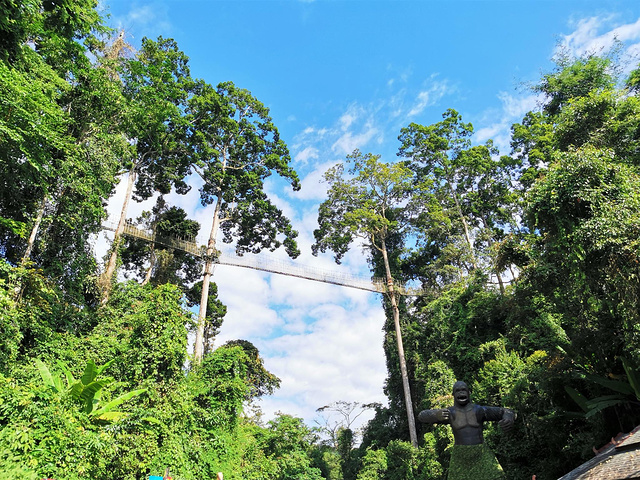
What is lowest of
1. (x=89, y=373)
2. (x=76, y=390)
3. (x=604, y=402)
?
(x=604, y=402)

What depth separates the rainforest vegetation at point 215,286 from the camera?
7445mm

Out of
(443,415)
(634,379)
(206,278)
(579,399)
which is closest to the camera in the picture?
(443,415)

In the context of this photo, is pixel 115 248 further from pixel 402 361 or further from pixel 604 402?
pixel 604 402

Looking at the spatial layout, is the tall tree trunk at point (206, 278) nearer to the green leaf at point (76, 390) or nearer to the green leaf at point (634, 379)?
the green leaf at point (76, 390)

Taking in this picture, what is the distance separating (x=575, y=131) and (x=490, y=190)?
38.5 feet

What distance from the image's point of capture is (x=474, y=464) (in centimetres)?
456

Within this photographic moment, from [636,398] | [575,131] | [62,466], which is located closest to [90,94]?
[62,466]

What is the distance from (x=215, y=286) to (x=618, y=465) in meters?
18.1

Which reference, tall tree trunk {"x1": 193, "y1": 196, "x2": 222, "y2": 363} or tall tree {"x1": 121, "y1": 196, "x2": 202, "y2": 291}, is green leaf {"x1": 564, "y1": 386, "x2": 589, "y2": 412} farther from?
tall tree {"x1": 121, "y1": 196, "x2": 202, "y2": 291}

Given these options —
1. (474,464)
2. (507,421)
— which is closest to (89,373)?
(474,464)

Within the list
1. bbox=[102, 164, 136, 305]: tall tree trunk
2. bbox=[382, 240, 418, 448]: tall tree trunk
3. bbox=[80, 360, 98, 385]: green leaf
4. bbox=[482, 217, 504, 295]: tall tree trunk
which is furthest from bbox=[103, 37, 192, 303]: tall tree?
bbox=[482, 217, 504, 295]: tall tree trunk

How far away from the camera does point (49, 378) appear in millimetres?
6836

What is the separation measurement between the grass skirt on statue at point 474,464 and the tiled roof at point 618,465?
4.60 feet

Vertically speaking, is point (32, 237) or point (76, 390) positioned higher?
point (32, 237)
